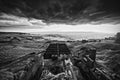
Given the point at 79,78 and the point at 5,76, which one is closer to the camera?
the point at 79,78

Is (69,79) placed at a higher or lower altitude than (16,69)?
higher

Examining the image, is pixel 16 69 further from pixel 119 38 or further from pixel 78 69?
pixel 119 38

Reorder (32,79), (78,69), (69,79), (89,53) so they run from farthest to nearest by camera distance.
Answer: (89,53)
(78,69)
(32,79)
(69,79)

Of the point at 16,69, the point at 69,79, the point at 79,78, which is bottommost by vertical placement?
the point at 16,69

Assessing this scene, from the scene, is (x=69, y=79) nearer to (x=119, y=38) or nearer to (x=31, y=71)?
(x=31, y=71)

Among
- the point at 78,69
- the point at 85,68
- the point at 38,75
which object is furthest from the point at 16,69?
the point at 85,68

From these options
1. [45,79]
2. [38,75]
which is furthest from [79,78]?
[38,75]

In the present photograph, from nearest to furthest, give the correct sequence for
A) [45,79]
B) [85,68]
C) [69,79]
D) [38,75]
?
[69,79] < [45,79] < [38,75] < [85,68]

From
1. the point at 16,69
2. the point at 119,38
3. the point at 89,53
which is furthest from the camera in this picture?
the point at 119,38

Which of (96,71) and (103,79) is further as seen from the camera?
(96,71)
